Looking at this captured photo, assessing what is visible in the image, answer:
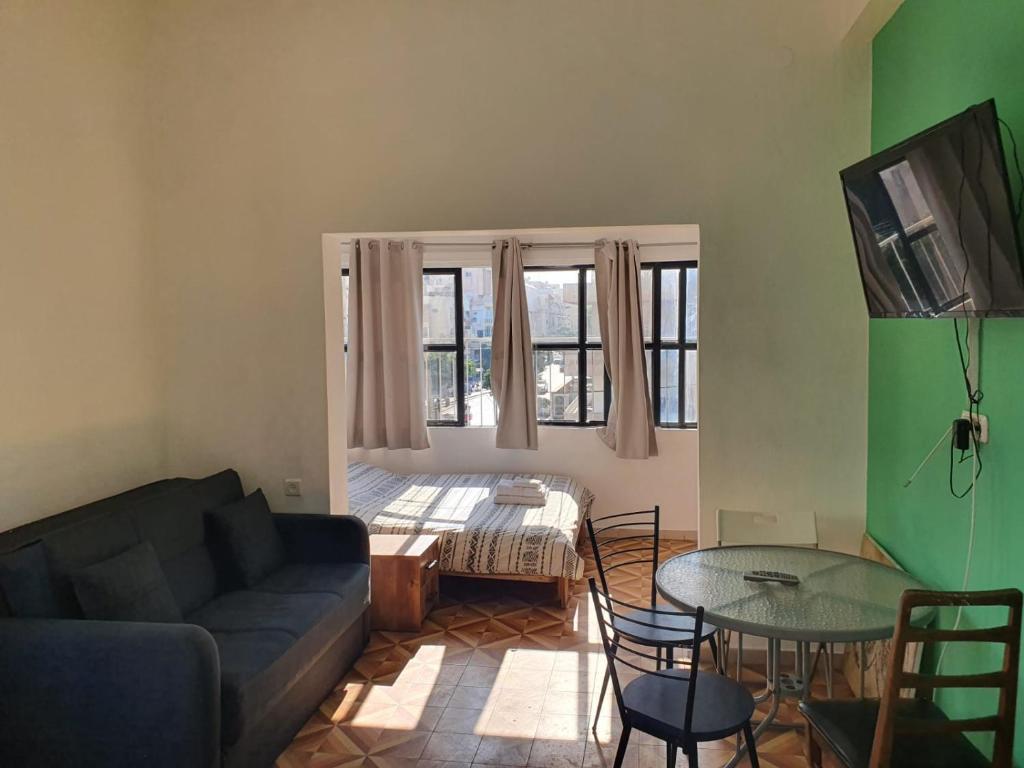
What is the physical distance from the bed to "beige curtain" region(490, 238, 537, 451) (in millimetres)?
Answer: 492

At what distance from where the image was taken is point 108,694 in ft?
7.36

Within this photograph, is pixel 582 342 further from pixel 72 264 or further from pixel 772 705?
pixel 72 264

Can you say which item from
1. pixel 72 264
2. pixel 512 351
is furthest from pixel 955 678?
pixel 512 351

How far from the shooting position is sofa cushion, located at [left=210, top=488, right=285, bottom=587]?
3.28m

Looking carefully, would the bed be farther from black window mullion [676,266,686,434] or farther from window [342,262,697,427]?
black window mullion [676,266,686,434]

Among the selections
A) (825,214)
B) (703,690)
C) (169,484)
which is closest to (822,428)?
(825,214)

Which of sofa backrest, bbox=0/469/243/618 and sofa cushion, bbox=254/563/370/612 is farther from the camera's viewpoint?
sofa cushion, bbox=254/563/370/612

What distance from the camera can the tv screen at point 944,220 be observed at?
1736mm

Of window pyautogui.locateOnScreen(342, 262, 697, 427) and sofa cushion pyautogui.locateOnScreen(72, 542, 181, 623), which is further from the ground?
window pyautogui.locateOnScreen(342, 262, 697, 427)

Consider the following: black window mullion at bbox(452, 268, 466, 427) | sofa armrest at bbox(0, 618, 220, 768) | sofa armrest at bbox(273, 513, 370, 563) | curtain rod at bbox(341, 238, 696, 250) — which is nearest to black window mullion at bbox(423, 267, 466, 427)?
black window mullion at bbox(452, 268, 466, 427)

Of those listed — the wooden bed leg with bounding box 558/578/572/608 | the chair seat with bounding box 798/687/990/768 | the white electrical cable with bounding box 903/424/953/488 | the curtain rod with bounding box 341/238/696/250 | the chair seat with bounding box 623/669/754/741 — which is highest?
the curtain rod with bounding box 341/238/696/250

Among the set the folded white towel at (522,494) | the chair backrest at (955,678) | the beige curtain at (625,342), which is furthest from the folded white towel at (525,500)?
the chair backrest at (955,678)

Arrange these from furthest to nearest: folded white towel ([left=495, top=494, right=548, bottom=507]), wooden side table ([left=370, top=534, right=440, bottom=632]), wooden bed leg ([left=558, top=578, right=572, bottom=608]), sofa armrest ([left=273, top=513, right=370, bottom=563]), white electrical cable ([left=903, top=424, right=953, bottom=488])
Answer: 1. folded white towel ([left=495, top=494, right=548, bottom=507])
2. wooden bed leg ([left=558, top=578, right=572, bottom=608])
3. wooden side table ([left=370, top=534, right=440, bottom=632])
4. sofa armrest ([left=273, top=513, right=370, bottom=563])
5. white electrical cable ([left=903, top=424, right=953, bottom=488])

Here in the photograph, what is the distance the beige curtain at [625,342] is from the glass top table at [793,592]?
2.70 m
